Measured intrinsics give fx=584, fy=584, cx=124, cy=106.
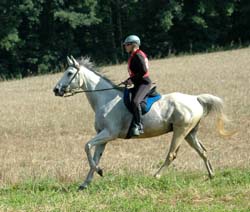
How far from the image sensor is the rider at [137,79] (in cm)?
1047

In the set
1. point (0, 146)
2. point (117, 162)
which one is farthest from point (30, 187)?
point (0, 146)

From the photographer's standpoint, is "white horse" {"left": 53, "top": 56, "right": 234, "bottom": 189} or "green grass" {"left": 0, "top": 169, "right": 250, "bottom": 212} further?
"white horse" {"left": 53, "top": 56, "right": 234, "bottom": 189}

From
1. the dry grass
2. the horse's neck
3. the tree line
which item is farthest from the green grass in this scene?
the tree line

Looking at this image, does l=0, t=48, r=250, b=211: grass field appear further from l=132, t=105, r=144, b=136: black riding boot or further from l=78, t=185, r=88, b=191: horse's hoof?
l=132, t=105, r=144, b=136: black riding boot

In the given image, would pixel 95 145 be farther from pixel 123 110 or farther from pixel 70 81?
pixel 70 81

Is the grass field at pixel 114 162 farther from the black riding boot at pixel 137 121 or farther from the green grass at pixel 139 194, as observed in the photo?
the black riding boot at pixel 137 121

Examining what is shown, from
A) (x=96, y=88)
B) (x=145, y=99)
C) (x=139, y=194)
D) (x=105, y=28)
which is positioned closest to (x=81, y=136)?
(x=96, y=88)

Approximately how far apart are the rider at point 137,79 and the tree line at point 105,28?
1494 inches

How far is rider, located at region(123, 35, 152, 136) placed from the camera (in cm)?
1047

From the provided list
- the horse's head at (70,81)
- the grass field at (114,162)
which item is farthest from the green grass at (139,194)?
the horse's head at (70,81)

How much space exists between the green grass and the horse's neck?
4.59ft

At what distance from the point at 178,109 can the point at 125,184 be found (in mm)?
1942

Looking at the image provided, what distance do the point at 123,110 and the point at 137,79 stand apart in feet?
2.07

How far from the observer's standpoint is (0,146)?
1677 centimetres
